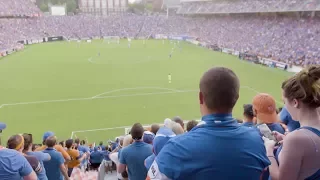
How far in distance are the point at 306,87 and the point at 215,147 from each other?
4.10 ft

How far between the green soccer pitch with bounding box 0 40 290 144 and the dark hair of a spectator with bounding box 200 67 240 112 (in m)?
14.4

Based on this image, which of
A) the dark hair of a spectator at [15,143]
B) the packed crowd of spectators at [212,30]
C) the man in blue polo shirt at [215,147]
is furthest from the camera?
the packed crowd of spectators at [212,30]

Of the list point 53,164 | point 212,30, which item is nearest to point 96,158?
point 53,164

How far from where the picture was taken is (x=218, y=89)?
7.53 ft

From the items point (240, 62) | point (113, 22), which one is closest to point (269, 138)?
point (240, 62)

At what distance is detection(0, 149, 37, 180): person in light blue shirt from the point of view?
12.3ft

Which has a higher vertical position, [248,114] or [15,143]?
[248,114]

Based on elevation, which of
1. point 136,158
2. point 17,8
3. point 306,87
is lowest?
point 136,158

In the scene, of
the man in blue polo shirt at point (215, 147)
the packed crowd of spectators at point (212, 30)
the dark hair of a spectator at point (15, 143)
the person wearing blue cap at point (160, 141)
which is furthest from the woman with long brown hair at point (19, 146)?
the packed crowd of spectators at point (212, 30)

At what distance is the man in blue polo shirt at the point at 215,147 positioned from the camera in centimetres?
210

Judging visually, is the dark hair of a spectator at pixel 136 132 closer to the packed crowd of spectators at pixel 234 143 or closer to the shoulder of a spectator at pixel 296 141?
the packed crowd of spectators at pixel 234 143

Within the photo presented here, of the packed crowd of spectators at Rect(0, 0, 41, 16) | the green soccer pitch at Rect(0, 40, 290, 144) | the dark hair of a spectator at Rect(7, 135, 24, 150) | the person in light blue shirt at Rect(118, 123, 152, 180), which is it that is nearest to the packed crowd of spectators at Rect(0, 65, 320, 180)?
the dark hair of a spectator at Rect(7, 135, 24, 150)

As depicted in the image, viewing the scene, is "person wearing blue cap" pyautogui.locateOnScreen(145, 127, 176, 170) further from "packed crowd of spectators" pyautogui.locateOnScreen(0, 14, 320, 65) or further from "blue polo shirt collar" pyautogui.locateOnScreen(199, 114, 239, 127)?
"packed crowd of spectators" pyautogui.locateOnScreen(0, 14, 320, 65)

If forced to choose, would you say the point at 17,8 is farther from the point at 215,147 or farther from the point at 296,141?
the point at 215,147
